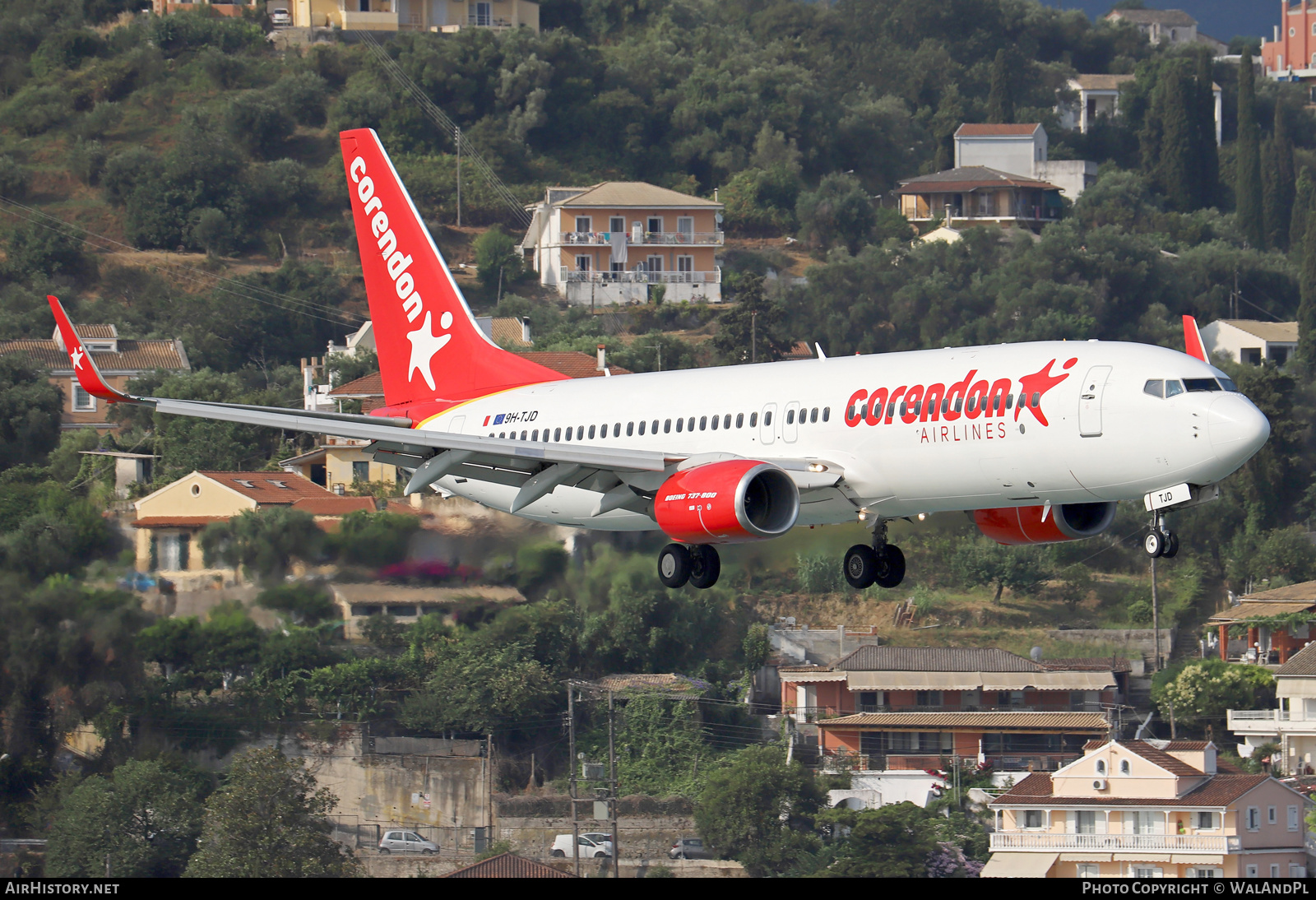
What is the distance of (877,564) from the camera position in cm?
4028

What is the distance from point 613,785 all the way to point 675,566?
37.1 metres

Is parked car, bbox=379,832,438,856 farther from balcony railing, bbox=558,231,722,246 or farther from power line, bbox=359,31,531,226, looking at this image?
power line, bbox=359,31,531,226

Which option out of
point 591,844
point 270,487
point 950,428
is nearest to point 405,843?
point 591,844

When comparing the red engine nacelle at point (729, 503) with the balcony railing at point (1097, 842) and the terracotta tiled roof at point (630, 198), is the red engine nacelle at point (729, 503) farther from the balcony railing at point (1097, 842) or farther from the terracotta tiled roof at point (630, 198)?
the terracotta tiled roof at point (630, 198)

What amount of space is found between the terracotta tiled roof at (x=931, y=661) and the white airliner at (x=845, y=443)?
44665 millimetres


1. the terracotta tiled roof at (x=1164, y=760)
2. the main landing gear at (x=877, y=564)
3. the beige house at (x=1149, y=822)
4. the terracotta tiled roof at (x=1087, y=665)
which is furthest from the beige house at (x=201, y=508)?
the terracotta tiled roof at (x=1087, y=665)

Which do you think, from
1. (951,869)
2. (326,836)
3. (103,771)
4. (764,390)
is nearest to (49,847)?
(103,771)

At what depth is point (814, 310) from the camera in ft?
556

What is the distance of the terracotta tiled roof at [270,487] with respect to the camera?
60.1 m

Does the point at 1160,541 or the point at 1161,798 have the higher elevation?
the point at 1160,541

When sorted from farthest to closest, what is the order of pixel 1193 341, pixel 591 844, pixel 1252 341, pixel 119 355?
1. pixel 1252 341
2. pixel 119 355
3. pixel 591 844
4. pixel 1193 341

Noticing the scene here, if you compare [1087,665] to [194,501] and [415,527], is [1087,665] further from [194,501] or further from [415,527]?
[415,527]

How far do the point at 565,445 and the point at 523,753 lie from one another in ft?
138

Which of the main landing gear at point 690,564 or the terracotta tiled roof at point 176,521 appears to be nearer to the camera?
the main landing gear at point 690,564
